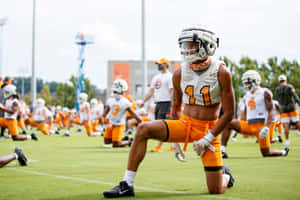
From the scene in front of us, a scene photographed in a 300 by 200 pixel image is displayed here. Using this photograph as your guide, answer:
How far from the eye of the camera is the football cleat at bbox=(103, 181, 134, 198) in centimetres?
533

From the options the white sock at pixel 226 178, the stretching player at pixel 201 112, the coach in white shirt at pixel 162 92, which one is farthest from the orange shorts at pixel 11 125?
the white sock at pixel 226 178

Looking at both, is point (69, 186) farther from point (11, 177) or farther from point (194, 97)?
point (194, 97)

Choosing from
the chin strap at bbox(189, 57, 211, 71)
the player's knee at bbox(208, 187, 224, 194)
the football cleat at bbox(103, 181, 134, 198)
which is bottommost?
the player's knee at bbox(208, 187, 224, 194)

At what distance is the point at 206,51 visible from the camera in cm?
582

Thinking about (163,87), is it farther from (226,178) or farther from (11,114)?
(226,178)

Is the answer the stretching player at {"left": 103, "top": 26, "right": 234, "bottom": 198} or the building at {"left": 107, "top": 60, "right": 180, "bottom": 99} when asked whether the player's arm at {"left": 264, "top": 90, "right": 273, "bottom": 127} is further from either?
the building at {"left": 107, "top": 60, "right": 180, "bottom": 99}

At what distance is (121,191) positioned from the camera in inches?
211

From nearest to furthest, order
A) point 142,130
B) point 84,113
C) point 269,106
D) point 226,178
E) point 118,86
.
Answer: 1. point 142,130
2. point 226,178
3. point 269,106
4. point 118,86
5. point 84,113

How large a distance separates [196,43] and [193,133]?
1125mm

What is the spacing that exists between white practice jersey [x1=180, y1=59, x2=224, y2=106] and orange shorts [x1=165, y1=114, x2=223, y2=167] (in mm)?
265

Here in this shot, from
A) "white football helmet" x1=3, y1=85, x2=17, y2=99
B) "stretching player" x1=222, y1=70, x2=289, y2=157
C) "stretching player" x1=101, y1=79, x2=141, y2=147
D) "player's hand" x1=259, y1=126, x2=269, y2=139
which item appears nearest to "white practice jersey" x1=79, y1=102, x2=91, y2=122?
"white football helmet" x1=3, y1=85, x2=17, y2=99

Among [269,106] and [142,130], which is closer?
[142,130]

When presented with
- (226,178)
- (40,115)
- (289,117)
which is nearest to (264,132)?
(226,178)

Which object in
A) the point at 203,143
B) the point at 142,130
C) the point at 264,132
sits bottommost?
the point at 264,132
